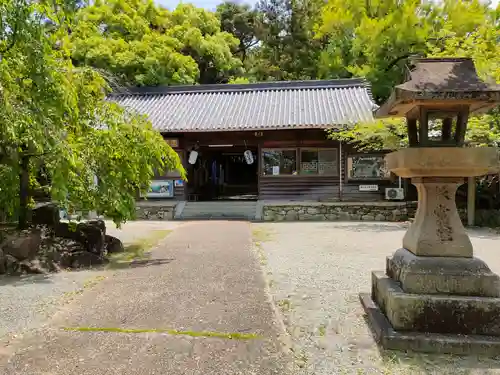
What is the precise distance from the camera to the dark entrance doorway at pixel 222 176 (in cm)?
1888

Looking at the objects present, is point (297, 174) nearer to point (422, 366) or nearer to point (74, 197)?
point (74, 197)

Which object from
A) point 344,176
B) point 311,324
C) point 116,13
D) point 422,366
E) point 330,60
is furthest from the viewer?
point 116,13

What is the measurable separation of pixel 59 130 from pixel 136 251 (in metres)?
3.29

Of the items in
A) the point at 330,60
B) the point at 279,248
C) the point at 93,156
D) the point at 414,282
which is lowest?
the point at 279,248

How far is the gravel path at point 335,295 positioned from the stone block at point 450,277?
0.60m

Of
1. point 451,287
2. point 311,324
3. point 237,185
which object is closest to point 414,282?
point 451,287

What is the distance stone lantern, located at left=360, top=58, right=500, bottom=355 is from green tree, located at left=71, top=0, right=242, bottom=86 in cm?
2121

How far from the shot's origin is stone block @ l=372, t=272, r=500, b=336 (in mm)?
3551

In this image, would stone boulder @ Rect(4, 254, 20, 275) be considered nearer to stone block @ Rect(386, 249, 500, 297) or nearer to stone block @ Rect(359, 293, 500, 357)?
stone block @ Rect(359, 293, 500, 357)

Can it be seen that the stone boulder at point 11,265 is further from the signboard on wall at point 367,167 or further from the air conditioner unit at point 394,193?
the air conditioner unit at point 394,193

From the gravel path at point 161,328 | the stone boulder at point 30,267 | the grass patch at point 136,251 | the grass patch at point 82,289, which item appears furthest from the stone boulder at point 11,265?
the gravel path at point 161,328

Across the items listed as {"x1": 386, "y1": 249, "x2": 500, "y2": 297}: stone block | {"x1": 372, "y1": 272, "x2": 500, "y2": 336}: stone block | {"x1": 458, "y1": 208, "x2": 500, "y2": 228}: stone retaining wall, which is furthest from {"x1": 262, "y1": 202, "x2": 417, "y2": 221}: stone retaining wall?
{"x1": 372, "y1": 272, "x2": 500, "y2": 336}: stone block

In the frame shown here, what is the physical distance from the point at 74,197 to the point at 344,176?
35.9ft

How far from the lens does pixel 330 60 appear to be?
23.2 metres
